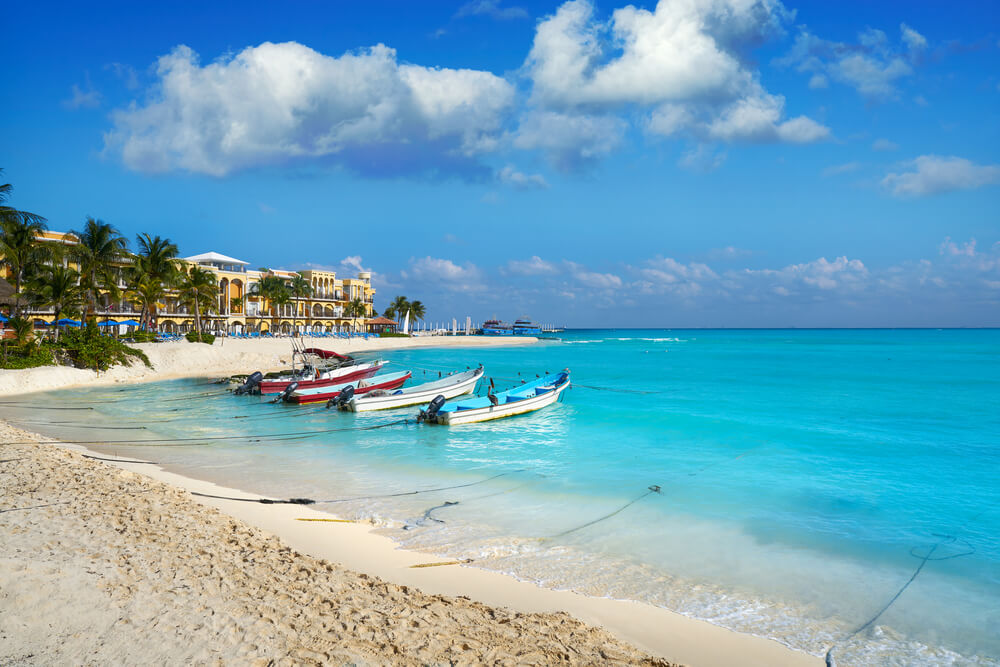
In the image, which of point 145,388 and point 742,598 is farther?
point 145,388

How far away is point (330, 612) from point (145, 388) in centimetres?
2877

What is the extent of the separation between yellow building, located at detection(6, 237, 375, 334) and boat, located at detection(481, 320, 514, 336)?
170 ft

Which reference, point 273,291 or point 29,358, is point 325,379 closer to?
point 29,358

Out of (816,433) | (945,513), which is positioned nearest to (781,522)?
(945,513)

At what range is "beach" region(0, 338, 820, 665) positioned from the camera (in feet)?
16.0

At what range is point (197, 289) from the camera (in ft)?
165

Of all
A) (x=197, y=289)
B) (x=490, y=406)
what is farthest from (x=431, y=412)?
(x=197, y=289)

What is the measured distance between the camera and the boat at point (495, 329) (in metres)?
140

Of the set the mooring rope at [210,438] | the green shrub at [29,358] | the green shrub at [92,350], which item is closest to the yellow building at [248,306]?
the green shrub at [92,350]

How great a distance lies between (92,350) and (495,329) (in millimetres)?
110937

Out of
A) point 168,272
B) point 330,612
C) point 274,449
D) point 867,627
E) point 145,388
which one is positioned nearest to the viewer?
point 330,612

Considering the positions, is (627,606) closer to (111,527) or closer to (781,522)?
(781,522)

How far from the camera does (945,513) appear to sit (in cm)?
1188

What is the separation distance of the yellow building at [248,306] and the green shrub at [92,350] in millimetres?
15076
